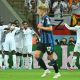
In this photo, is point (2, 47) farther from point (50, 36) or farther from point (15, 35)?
point (50, 36)

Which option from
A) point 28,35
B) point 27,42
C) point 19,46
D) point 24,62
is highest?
point 28,35

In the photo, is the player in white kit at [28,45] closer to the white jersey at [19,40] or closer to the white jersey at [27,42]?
the white jersey at [27,42]

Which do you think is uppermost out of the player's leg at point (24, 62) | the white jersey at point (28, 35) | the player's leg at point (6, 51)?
the white jersey at point (28, 35)

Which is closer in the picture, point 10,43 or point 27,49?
point 10,43

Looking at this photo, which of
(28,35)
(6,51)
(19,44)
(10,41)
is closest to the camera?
(10,41)

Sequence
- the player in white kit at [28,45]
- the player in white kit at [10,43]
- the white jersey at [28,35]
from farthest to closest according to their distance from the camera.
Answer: the player in white kit at [28,45]
the white jersey at [28,35]
the player in white kit at [10,43]

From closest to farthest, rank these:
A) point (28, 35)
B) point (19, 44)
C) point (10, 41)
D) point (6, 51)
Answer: point (10, 41) → point (6, 51) → point (28, 35) → point (19, 44)

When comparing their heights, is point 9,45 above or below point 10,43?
below

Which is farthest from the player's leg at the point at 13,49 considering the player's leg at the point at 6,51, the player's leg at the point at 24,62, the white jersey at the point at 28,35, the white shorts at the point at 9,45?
the white jersey at the point at 28,35

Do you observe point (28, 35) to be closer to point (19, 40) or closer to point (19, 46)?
point (19, 40)

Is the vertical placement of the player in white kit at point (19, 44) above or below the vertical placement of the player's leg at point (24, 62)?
above

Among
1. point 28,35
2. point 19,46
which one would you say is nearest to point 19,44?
point 19,46

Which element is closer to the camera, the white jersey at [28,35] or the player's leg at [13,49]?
the player's leg at [13,49]

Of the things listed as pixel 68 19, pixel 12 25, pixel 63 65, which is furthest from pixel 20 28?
pixel 68 19
